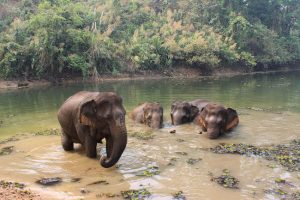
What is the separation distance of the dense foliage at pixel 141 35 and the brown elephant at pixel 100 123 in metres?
20.7

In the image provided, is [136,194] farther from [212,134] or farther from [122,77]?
[122,77]

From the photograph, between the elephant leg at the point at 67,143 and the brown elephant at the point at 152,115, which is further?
the brown elephant at the point at 152,115

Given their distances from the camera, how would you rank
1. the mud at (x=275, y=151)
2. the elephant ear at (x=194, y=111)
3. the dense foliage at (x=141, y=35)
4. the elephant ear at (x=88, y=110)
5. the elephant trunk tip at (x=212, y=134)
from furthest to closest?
1. the dense foliage at (x=141, y=35)
2. the elephant ear at (x=194, y=111)
3. the elephant trunk tip at (x=212, y=134)
4. the mud at (x=275, y=151)
5. the elephant ear at (x=88, y=110)

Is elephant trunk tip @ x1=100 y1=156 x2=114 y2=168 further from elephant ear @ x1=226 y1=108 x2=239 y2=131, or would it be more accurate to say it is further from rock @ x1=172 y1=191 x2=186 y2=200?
elephant ear @ x1=226 y1=108 x2=239 y2=131

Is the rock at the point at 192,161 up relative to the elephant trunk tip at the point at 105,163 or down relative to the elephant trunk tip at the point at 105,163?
down

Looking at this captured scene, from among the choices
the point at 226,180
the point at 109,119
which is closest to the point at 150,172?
the point at 109,119

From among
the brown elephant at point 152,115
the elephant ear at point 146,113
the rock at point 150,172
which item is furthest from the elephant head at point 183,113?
Result: the rock at point 150,172

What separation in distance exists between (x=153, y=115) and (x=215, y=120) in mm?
2406

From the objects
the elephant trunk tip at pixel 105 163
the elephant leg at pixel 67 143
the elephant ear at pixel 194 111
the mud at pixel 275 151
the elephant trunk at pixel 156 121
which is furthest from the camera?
the elephant ear at pixel 194 111

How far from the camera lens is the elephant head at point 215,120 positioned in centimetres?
1167

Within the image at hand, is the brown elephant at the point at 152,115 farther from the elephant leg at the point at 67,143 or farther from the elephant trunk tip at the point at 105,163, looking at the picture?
the elephant trunk tip at the point at 105,163

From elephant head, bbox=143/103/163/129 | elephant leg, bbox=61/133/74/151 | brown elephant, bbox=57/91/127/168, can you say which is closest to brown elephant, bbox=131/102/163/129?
elephant head, bbox=143/103/163/129

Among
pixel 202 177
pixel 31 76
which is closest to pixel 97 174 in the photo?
pixel 202 177

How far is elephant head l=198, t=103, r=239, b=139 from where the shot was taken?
11672mm
